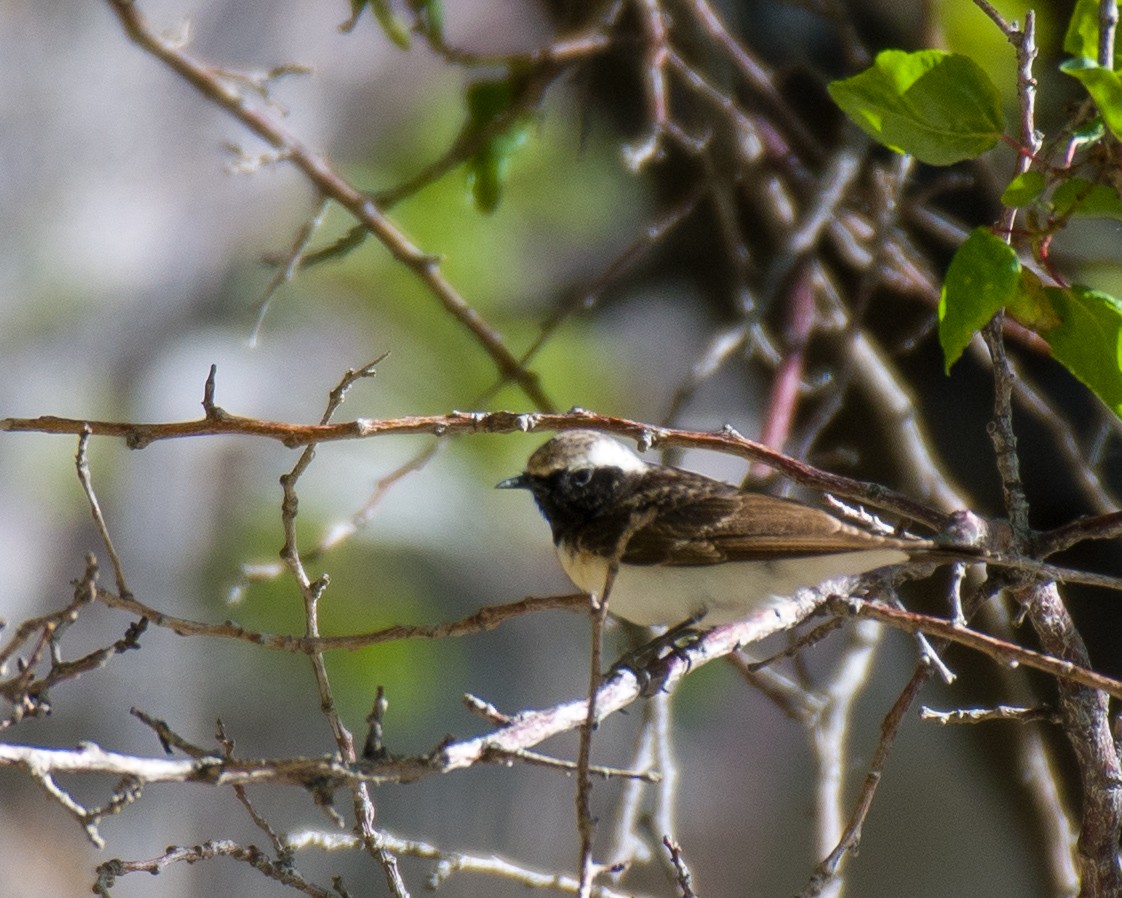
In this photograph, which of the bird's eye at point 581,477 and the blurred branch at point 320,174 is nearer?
the bird's eye at point 581,477

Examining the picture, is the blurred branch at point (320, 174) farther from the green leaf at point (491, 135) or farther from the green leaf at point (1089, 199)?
the green leaf at point (1089, 199)

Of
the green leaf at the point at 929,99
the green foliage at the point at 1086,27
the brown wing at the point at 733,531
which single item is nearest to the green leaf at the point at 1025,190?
the green leaf at the point at 929,99

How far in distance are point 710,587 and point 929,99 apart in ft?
4.71

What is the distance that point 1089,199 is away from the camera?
216 cm

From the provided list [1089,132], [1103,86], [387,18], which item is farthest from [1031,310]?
[387,18]

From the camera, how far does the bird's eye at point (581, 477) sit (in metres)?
3.76

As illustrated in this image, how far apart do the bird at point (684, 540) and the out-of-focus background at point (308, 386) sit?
2.25 m

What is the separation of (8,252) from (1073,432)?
19.0 ft

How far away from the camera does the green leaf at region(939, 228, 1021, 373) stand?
79.8 inches

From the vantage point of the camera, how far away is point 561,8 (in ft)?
18.9

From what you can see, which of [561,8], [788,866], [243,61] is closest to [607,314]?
[561,8]

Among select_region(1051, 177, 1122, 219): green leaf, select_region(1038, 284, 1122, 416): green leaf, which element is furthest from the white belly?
select_region(1051, 177, 1122, 219): green leaf

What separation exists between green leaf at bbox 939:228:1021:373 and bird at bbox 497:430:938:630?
Result: 57cm

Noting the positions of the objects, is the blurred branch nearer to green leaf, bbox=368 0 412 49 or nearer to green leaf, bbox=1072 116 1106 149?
green leaf, bbox=368 0 412 49
